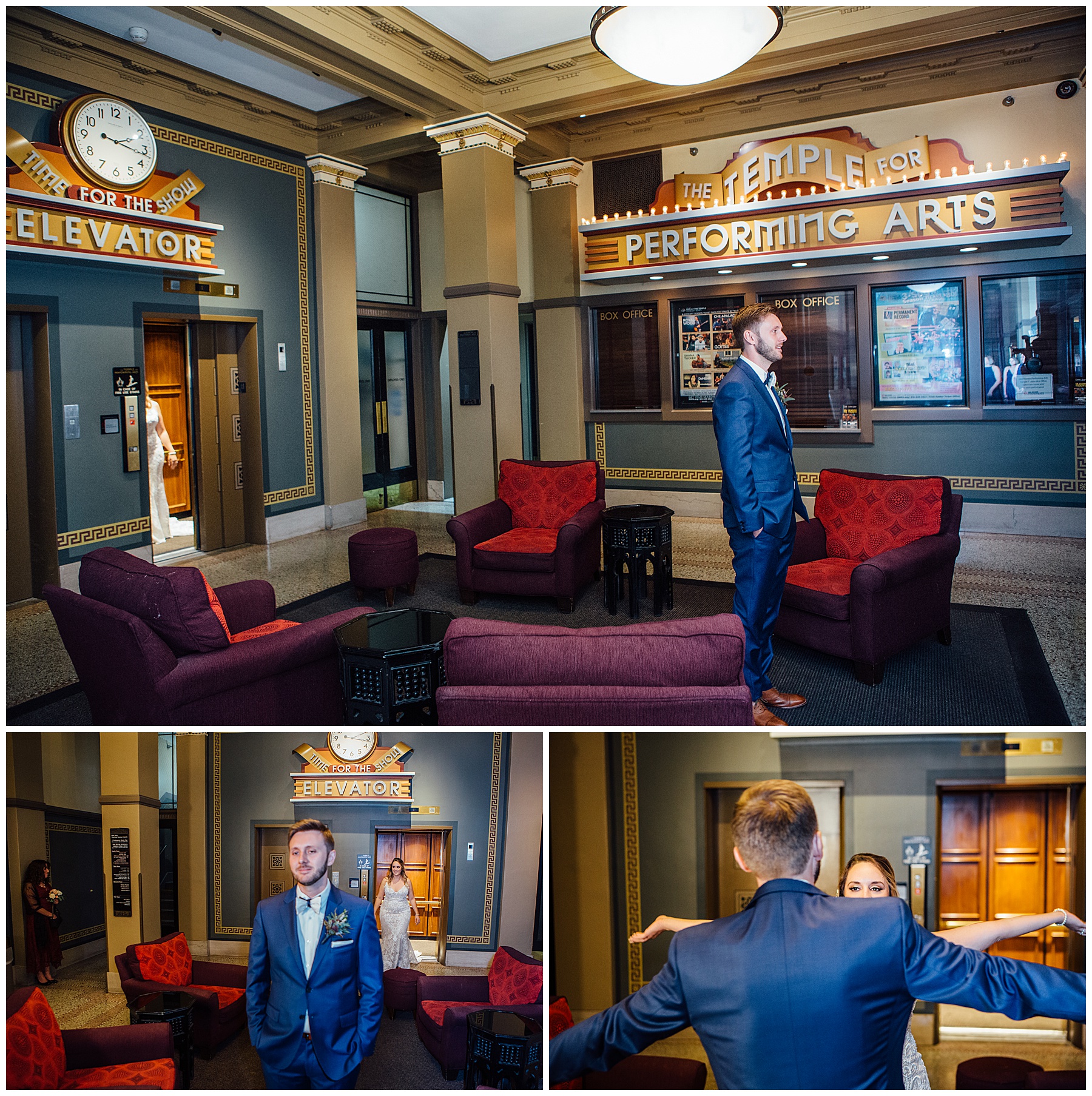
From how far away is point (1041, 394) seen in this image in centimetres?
723

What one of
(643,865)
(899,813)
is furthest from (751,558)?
(643,865)

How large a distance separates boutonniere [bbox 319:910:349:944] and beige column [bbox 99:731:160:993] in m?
0.58

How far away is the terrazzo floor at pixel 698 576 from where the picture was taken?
A: 455 centimetres

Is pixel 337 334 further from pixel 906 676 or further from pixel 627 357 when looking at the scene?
pixel 906 676

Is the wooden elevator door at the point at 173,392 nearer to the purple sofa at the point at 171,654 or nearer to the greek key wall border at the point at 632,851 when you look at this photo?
the purple sofa at the point at 171,654

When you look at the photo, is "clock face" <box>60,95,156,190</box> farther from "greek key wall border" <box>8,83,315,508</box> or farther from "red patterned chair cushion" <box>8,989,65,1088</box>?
"red patterned chair cushion" <box>8,989,65,1088</box>

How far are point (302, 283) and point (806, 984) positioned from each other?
26.7 feet

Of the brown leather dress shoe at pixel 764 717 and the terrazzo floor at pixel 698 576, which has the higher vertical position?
the terrazzo floor at pixel 698 576

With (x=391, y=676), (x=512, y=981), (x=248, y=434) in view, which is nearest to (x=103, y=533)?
(x=248, y=434)

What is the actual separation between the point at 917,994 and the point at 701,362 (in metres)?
7.62

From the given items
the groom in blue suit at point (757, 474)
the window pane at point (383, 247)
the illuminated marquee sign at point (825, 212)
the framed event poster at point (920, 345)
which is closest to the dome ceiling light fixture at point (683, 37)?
the groom in blue suit at point (757, 474)

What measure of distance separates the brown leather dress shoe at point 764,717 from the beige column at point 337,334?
5.89 m

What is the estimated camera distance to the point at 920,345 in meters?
7.64

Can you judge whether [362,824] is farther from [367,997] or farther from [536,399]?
[536,399]
